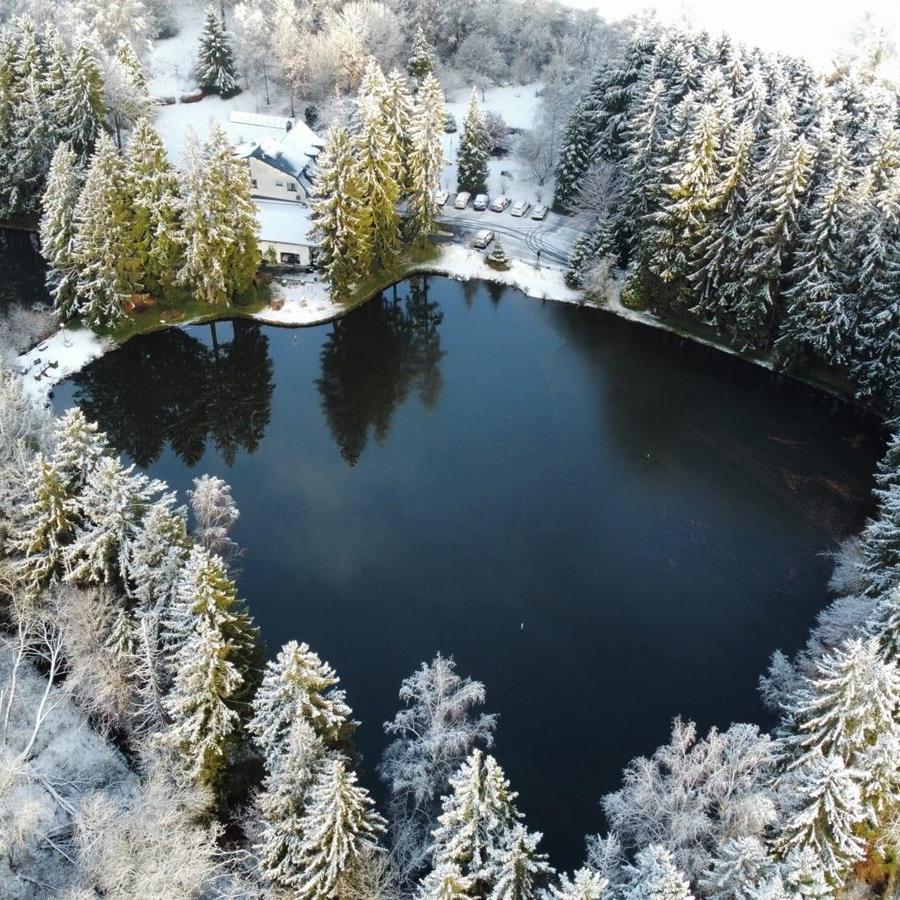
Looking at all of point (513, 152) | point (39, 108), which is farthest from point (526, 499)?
point (39, 108)

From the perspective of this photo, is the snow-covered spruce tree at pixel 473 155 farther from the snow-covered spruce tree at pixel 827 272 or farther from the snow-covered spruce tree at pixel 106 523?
the snow-covered spruce tree at pixel 106 523

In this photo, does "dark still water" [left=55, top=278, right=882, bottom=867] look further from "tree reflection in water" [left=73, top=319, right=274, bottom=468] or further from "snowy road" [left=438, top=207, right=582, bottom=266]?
"snowy road" [left=438, top=207, right=582, bottom=266]

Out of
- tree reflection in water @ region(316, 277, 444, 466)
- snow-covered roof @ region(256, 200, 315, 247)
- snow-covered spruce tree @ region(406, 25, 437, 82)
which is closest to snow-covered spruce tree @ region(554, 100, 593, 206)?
tree reflection in water @ region(316, 277, 444, 466)

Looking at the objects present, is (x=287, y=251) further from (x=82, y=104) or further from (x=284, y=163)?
(x=82, y=104)

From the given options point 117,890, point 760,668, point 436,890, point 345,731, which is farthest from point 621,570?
point 117,890

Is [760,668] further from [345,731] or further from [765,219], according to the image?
[765,219]

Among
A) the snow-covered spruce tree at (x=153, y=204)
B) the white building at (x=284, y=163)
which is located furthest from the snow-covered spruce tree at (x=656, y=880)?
the white building at (x=284, y=163)

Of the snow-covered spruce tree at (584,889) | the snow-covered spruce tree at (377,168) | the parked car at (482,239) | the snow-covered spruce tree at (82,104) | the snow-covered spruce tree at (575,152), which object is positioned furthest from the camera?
the snow-covered spruce tree at (575,152)
